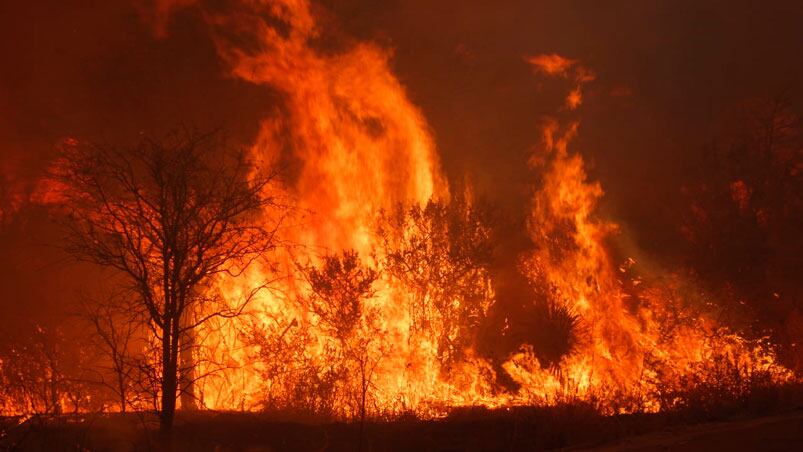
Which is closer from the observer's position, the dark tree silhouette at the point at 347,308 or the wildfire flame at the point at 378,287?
the wildfire flame at the point at 378,287

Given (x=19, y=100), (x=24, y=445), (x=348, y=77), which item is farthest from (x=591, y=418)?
(x=19, y=100)

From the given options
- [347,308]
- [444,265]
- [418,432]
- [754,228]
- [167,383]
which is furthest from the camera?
[754,228]

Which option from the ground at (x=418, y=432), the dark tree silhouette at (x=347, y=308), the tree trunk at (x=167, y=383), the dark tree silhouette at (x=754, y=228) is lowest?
the ground at (x=418, y=432)

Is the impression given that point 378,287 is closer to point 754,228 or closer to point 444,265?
point 444,265

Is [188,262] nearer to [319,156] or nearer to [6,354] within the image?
[319,156]

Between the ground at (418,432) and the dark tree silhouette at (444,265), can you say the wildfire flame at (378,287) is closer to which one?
the dark tree silhouette at (444,265)

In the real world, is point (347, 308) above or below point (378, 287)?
below

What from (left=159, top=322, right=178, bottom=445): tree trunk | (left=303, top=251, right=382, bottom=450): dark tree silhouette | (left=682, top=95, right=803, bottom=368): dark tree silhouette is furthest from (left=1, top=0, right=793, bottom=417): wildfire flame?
(left=159, top=322, right=178, bottom=445): tree trunk

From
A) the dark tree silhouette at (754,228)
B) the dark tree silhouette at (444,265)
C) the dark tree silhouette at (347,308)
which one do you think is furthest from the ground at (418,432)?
the dark tree silhouette at (754,228)

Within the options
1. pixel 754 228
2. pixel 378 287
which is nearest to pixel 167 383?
pixel 378 287

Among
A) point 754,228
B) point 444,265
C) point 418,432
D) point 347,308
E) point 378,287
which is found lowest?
point 418,432

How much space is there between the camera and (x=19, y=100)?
1650cm

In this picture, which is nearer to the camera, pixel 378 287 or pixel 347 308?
pixel 347 308

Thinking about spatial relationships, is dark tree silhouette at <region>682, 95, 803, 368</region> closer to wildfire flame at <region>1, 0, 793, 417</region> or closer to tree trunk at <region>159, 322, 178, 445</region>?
wildfire flame at <region>1, 0, 793, 417</region>
